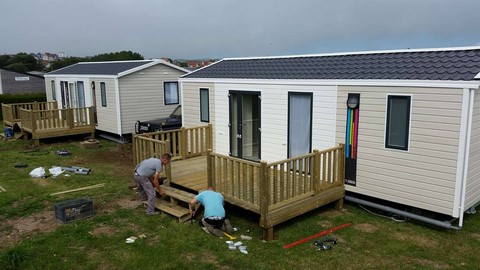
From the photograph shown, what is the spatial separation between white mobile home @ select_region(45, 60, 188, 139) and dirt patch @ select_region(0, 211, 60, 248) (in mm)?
8608

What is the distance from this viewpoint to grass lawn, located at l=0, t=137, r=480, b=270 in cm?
612

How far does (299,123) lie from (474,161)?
356 centimetres

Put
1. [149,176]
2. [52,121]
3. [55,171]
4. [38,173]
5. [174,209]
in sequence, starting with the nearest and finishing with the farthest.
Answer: [174,209], [149,176], [38,173], [55,171], [52,121]

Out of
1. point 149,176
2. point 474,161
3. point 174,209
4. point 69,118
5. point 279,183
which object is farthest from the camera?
point 69,118

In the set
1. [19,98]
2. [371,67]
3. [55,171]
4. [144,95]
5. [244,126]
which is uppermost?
[371,67]

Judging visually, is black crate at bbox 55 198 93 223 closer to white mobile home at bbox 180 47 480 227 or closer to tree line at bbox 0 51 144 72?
white mobile home at bbox 180 47 480 227

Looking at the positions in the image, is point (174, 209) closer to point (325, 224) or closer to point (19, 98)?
point (325, 224)

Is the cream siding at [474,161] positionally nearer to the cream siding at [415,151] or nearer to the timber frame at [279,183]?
the cream siding at [415,151]

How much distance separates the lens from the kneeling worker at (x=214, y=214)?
7062 mm

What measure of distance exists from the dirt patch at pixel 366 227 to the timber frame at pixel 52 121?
1303 cm

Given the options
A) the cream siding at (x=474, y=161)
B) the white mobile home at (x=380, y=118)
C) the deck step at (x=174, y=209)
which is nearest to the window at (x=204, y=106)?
the white mobile home at (x=380, y=118)

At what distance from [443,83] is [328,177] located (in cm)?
274

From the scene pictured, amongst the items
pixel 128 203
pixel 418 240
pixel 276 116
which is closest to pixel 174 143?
pixel 128 203

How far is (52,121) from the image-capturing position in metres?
16.9
